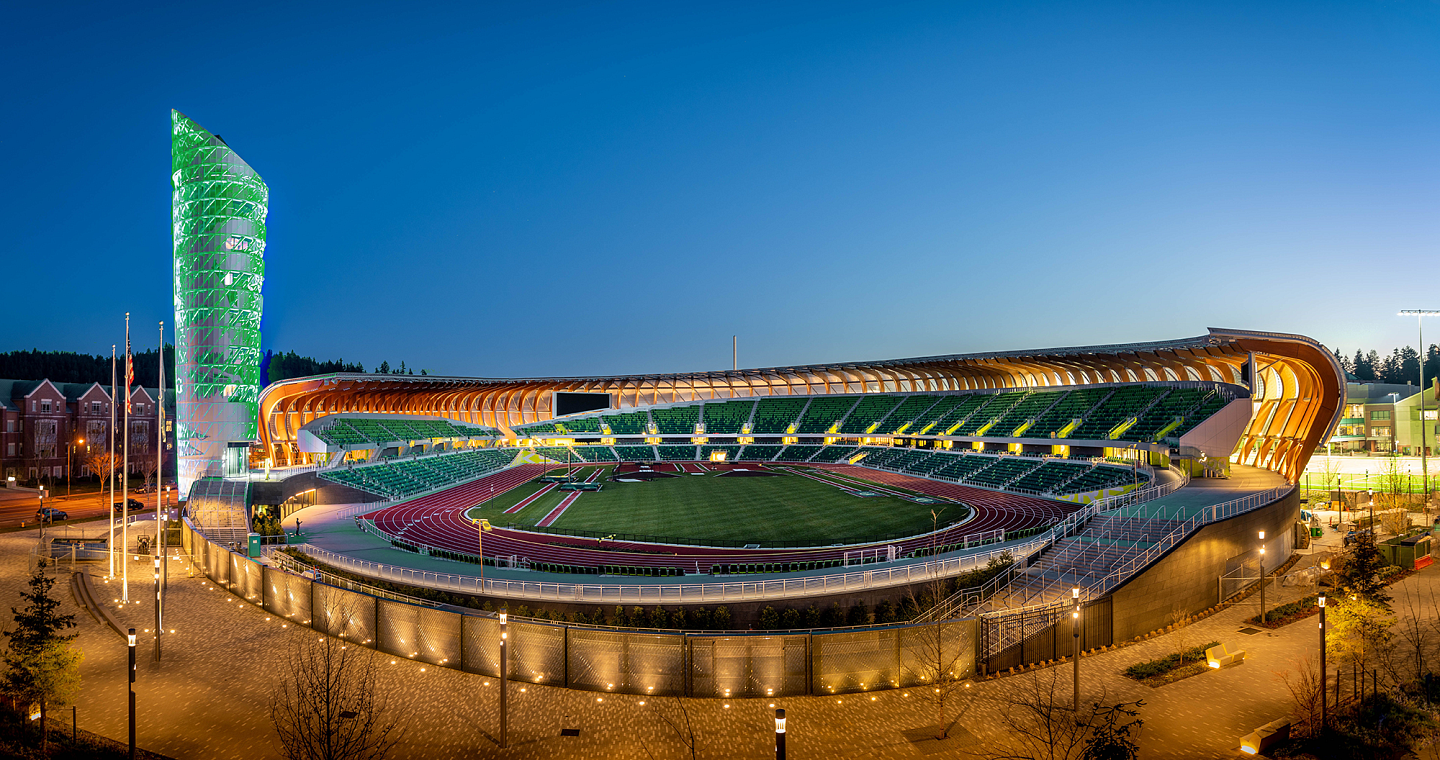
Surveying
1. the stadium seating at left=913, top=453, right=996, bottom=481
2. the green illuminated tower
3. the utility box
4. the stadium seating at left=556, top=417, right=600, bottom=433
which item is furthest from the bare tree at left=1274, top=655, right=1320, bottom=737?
the stadium seating at left=556, top=417, right=600, bottom=433

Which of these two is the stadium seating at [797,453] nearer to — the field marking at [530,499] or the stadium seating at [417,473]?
the field marking at [530,499]

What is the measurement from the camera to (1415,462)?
50344 mm

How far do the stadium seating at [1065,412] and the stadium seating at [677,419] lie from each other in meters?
38.6

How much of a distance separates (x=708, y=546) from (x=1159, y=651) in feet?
53.8

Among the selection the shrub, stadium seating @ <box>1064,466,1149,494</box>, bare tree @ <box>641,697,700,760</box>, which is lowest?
the shrub

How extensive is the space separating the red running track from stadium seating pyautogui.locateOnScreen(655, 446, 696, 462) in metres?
29.6

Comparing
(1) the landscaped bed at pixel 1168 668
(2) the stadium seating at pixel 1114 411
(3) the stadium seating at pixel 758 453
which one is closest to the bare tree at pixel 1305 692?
(1) the landscaped bed at pixel 1168 668

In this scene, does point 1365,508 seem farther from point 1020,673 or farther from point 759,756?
point 759,756

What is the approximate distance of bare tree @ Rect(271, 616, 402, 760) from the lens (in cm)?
1075

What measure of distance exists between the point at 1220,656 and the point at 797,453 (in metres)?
52.9

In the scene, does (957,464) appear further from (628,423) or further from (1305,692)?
(628,423)

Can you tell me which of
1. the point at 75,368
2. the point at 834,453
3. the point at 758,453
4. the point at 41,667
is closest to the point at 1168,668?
the point at 41,667

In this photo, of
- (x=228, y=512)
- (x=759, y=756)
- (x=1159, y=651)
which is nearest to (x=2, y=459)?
(x=228, y=512)

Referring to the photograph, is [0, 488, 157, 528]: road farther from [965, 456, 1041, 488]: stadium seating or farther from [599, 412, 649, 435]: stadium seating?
[965, 456, 1041, 488]: stadium seating
